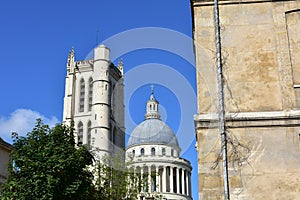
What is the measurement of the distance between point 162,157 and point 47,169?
8149cm

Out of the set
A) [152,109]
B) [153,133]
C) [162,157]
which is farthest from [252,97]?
[152,109]

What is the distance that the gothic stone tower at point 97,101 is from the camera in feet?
328

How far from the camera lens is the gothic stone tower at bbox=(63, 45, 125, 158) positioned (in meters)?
100

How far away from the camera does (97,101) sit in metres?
101

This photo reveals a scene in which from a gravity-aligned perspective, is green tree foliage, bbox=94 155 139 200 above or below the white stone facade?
below

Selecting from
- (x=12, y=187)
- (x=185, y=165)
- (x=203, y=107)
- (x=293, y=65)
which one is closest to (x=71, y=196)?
(x=12, y=187)

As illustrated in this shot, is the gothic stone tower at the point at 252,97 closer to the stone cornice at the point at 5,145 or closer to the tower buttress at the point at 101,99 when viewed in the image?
the stone cornice at the point at 5,145

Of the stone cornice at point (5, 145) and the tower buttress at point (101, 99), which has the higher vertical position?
the tower buttress at point (101, 99)

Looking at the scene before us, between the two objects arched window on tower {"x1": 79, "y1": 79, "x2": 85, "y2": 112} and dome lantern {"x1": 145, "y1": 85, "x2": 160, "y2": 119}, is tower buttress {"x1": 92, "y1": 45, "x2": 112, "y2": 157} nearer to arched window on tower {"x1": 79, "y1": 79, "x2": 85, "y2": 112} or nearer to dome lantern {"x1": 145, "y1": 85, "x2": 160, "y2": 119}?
arched window on tower {"x1": 79, "y1": 79, "x2": 85, "y2": 112}

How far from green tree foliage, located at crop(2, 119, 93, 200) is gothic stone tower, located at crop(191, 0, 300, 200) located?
12502 mm

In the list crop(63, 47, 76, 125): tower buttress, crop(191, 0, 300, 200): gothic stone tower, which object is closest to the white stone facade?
crop(63, 47, 76, 125): tower buttress

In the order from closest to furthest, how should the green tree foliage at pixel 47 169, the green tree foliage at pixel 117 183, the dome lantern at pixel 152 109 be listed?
the green tree foliage at pixel 47 169
the green tree foliage at pixel 117 183
the dome lantern at pixel 152 109

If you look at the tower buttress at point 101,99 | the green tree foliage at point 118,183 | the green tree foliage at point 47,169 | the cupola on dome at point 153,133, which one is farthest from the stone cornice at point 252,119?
the cupola on dome at point 153,133

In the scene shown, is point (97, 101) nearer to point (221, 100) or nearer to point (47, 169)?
point (47, 169)
